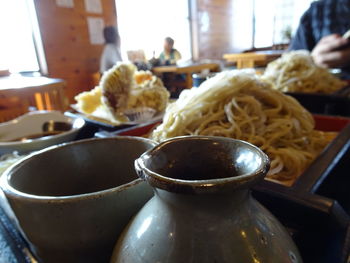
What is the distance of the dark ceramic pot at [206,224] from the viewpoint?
275 mm

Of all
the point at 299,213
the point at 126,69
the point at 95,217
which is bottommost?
the point at 299,213

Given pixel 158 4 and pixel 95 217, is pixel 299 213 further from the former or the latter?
pixel 158 4

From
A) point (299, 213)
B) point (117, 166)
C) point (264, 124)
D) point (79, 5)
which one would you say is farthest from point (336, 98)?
point (79, 5)

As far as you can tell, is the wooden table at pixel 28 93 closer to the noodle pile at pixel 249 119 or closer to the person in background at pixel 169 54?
the noodle pile at pixel 249 119

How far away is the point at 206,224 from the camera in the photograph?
288mm

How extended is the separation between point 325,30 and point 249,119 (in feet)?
8.77

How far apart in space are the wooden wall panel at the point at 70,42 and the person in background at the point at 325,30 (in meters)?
3.80

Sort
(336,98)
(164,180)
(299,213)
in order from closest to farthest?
(164,180)
(299,213)
(336,98)

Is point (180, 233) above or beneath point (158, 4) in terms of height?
beneath

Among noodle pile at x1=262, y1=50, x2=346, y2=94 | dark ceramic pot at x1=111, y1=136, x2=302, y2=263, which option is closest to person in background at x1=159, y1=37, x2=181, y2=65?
noodle pile at x1=262, y1=50, x2=346, y2=94

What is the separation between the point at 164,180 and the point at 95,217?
0.15 m

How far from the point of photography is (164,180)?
0.90 ft

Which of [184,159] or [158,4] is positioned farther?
[158,4]

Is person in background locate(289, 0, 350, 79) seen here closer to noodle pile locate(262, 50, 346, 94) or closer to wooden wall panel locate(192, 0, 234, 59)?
noodle pile locate(262, 50, 346, 94)
